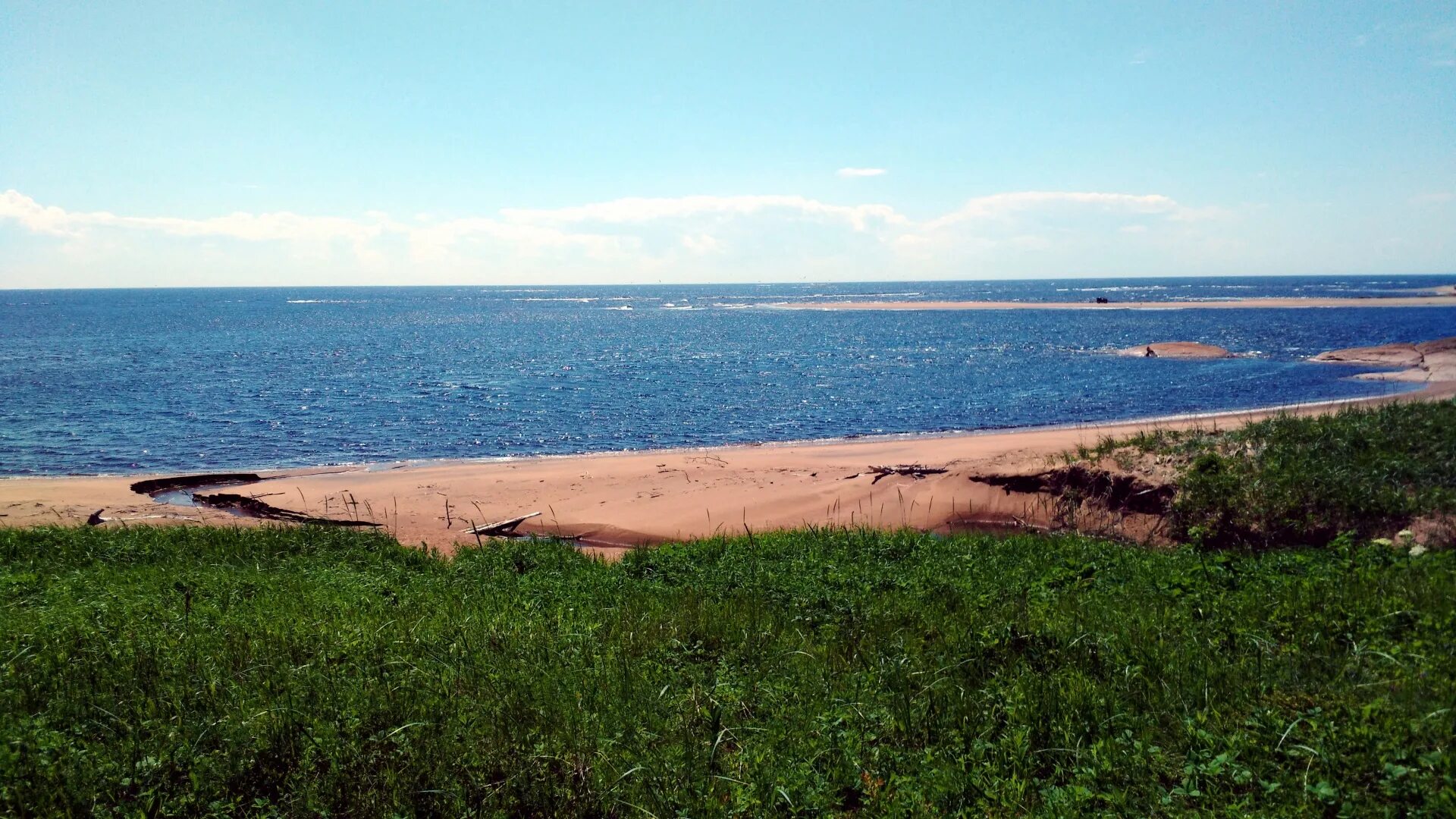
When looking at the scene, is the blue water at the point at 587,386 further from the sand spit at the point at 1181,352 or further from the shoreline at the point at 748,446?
the sand spit at the point at 1181,352

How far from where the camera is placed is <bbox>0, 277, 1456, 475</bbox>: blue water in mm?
32406

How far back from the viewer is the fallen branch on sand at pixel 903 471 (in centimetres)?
2075

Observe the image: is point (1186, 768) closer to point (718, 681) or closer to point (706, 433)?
point (718, 681)

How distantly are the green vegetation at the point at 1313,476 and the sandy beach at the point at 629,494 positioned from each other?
11.0 feet

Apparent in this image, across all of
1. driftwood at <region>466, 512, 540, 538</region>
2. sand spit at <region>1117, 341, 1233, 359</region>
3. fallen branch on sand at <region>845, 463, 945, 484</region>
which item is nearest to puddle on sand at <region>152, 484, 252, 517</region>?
driftwood at <region>466, 512, 540, 538</region>

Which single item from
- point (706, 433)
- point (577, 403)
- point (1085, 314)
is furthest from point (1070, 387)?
point (1085, 314)

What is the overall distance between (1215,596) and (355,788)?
801 cm

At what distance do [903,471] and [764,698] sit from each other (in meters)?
15.3

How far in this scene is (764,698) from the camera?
21.8ft

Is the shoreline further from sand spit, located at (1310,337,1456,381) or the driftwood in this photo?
the driftwood

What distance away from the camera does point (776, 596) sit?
977 centimetres

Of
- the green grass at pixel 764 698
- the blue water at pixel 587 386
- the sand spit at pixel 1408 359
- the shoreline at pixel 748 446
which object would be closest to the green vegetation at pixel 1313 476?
the green grass at pixel 764 698

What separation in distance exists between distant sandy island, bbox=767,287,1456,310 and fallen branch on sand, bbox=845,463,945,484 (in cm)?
13003

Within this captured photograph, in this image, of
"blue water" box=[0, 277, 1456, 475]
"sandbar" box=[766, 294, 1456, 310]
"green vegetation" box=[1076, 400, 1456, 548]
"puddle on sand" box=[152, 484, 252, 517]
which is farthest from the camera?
"sandbar" box=[766, 294, 1456, 310]
